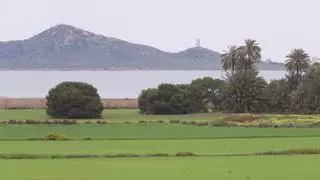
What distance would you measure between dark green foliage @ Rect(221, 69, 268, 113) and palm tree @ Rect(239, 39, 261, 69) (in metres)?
9.53

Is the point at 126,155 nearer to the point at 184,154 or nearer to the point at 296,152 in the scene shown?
the point at 184,154

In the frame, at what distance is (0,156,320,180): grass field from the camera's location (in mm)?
24016

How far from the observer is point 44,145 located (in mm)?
42156

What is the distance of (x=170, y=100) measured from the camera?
306 ft

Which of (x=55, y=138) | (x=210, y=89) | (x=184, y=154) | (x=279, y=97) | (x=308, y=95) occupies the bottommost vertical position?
(x=55, y=138)

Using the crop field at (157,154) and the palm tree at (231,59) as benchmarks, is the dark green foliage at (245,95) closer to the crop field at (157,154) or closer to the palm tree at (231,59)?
the palm tree at (231,59)

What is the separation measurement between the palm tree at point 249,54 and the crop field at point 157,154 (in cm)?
4557

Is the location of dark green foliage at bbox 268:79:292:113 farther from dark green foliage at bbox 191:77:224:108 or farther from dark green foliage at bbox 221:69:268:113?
dark green foliage at bbox 191:77:224:108

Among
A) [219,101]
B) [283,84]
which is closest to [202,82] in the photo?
[219,101]

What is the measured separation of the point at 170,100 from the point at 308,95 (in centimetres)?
1802

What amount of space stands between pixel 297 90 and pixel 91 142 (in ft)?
161

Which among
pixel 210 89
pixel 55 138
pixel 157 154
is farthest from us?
pixel 210 89

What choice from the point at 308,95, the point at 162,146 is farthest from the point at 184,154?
the point at 308,95

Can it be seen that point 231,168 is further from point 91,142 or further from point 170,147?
point 91,142
